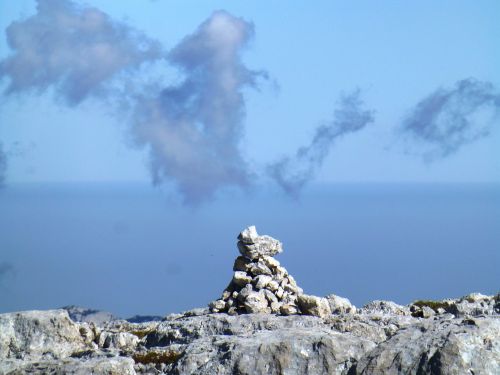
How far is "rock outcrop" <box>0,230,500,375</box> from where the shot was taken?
869 inches

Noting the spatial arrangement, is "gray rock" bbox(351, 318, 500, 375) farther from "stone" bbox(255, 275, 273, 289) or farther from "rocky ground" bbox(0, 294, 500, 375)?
"stone" bbox(255, 275, 273, 289)

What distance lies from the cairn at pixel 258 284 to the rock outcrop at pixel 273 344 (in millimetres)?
391

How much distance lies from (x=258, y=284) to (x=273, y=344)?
18068 millimetres

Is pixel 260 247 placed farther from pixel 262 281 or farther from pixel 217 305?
pixel 217 305

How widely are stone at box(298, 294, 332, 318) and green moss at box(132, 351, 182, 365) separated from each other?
10938mm

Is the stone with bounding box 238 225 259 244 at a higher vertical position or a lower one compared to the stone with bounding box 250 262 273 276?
higher

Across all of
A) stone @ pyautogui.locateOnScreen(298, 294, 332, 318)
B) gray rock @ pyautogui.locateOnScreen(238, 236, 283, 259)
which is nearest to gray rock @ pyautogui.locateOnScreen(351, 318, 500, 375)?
stone @ pyautogui.locateOnScreen(298, 294, 332, 318)

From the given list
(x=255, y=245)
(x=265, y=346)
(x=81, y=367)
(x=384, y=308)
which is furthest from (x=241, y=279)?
(x=81, y=367)

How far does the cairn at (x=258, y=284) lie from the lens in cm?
4144

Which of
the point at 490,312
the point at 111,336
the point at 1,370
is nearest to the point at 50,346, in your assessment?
the point at 111,336

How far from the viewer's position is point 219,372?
2481 cm

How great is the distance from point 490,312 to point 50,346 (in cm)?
2181

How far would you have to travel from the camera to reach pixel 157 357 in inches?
1155

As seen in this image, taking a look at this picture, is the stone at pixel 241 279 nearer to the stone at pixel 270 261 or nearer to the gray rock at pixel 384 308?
the stone at pixel 270 261
